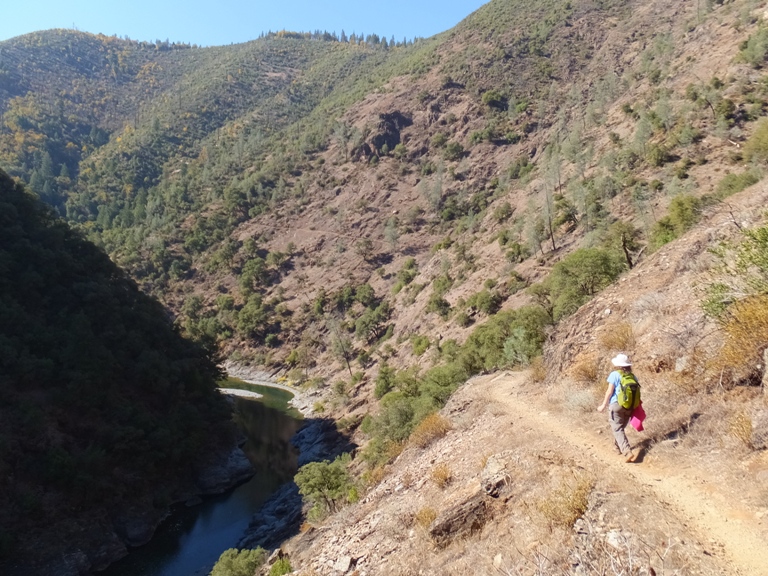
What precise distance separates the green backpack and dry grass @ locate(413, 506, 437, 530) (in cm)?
399

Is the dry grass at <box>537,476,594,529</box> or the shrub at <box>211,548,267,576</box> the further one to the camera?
the shrub at <box>211,548,267,576</box>

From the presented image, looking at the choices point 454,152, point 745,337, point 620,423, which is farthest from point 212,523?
point 454,152

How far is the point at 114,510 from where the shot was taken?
3150 centimetres

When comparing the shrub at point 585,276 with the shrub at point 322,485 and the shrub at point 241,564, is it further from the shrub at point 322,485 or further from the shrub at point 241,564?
the shrub at point 241,564

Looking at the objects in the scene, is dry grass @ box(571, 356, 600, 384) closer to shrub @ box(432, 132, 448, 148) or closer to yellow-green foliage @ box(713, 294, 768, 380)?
yellow-green foliage @ box(713, 294, 768, 380)

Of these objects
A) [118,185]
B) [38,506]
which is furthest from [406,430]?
[118,185]

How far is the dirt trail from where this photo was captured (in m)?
5.07

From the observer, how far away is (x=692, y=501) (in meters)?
6.07

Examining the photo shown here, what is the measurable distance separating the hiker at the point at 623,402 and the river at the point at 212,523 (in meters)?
26.8

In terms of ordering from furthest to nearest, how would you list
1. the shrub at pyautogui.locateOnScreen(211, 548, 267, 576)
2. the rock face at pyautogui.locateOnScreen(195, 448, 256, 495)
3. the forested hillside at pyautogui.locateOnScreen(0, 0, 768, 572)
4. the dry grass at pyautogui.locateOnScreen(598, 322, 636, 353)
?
the forested hillside at pyautogui.locateOnScreen(0, 0, 768, 572) < the rock face at pyautogui.locateOnScreen(195, 448, 256, 495) < the shrub at pyautogui.locateOnScreen(211, 548, 267, 576) < the dry grass at pyautogui.locateOnScreen(598, 322, 636, 353)

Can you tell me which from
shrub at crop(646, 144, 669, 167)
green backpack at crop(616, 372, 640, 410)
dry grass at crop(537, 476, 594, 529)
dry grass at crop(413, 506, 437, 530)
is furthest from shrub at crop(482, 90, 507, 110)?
dry grass at crop(537, 476, 594, 529)

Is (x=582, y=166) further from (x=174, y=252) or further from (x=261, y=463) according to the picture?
(x=174, y=252)

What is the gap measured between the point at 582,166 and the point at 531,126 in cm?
3799

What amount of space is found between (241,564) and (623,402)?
18078 millimetres
